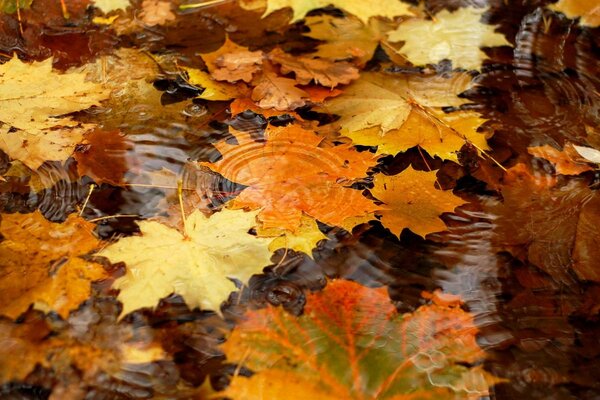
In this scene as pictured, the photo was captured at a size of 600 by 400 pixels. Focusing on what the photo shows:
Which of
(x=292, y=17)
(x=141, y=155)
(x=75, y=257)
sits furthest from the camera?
(x=292, y=17)

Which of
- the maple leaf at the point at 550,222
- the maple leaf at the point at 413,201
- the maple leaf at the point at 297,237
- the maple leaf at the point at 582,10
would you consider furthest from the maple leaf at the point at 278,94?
the maple leaf at the point at 582,10

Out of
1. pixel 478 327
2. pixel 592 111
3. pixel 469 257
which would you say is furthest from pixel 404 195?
pixel 592 111

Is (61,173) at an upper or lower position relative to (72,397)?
upper

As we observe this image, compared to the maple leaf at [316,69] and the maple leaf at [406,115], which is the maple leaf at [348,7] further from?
the maple leaf at [406,115]

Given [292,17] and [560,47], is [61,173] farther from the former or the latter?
[560,47]

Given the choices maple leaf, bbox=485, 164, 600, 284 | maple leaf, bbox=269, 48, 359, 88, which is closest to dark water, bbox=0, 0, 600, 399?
maple leaf, bbox=485, 164, 600, 284

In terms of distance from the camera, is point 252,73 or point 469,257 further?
point 252,73
